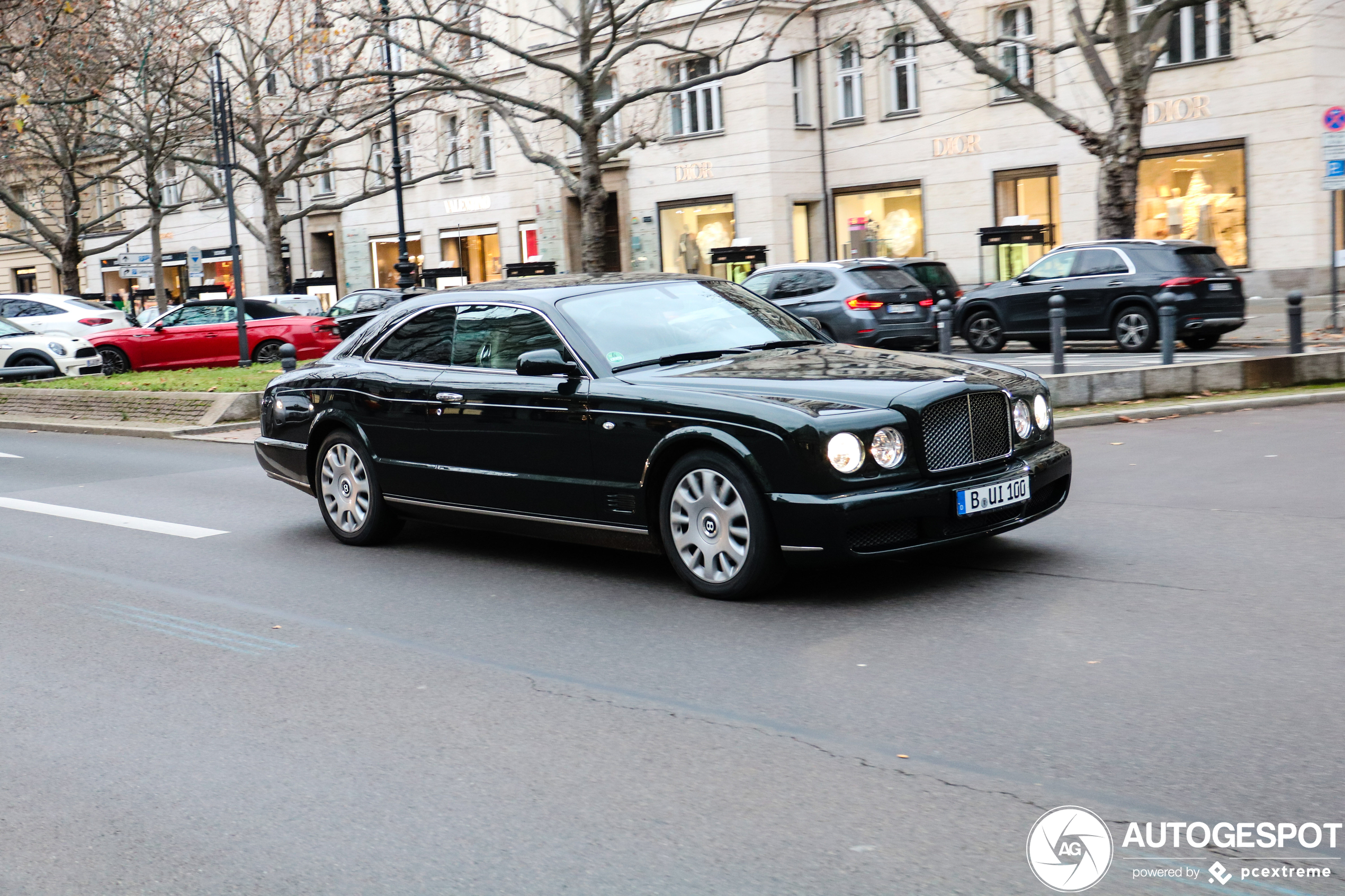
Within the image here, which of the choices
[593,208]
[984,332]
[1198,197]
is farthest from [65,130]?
[1198,197]

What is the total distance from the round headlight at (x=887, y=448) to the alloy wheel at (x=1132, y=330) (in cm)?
1503

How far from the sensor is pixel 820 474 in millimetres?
6453

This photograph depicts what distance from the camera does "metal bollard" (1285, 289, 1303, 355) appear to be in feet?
51.3

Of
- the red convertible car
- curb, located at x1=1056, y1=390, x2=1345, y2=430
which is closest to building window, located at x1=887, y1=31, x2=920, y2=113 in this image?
the red convertible car

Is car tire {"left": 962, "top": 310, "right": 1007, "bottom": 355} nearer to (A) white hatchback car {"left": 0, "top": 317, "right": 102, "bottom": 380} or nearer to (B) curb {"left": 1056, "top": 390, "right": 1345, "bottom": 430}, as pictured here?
(B) curb {"left": 1056, "top": 390, "right": 1345, "bottom": 430}

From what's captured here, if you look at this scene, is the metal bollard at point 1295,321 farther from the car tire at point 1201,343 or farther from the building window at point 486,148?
the building window at point 486,148

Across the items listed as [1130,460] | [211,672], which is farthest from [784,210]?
[211,672]

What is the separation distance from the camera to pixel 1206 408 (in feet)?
44.9

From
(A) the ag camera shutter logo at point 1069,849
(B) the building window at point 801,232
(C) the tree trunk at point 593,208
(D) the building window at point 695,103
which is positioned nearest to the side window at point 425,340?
(A) the ag camera shutter logo at point 1069,849

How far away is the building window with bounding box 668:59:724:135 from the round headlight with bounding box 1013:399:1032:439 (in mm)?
32205

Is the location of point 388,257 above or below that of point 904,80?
below

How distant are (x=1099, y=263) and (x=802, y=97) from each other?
18429mm

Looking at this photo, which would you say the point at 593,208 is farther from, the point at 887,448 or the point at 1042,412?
the point at 887,448

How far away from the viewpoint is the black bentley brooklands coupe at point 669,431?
6543 mm
